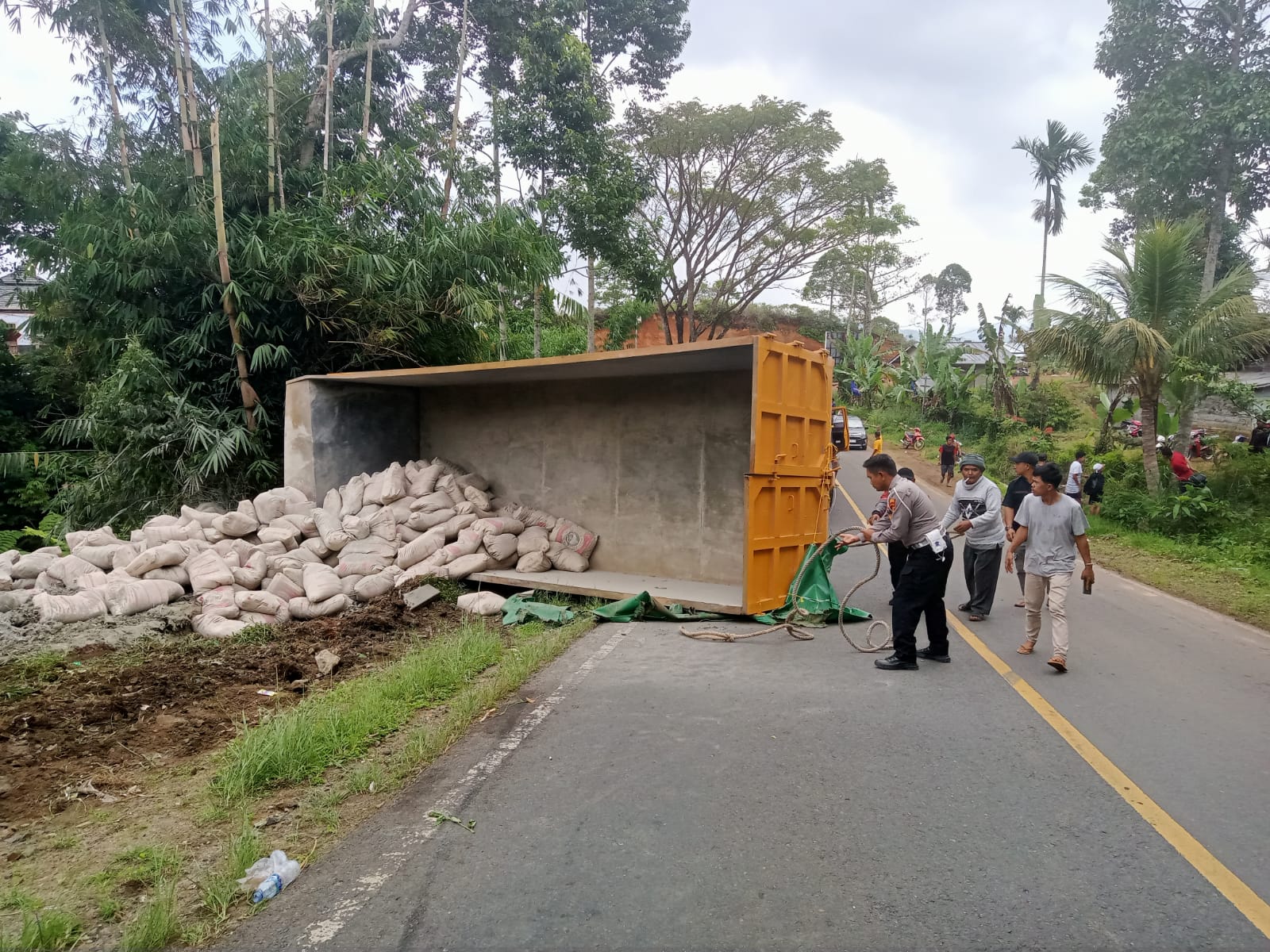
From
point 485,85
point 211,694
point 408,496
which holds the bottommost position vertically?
point 211,694

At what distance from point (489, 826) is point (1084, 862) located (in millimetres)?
2361

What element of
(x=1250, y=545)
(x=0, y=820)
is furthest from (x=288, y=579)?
(x=1250, y=545)

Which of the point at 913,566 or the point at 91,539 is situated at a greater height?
the point at 913,566

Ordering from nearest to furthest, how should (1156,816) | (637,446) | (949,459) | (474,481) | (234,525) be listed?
(1156,816) → (234,525) → (637,446) → (474,481) → (949,459)

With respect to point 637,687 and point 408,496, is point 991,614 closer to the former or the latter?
point 637,687

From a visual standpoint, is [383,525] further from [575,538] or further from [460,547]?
[575,538]

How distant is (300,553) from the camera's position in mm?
8305

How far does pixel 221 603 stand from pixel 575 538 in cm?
362

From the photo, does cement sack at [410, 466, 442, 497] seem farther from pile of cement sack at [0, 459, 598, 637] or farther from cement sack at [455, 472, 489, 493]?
cement sack at [455, 472, 489, 493]

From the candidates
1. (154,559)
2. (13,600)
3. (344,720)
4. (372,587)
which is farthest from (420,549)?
(344,720)

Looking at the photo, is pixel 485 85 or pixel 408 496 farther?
pixel 485 85

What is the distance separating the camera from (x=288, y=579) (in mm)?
7781

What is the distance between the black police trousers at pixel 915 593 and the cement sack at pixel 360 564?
537 centimetres

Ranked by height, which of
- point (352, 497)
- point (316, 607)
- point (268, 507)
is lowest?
point (316, 607)
